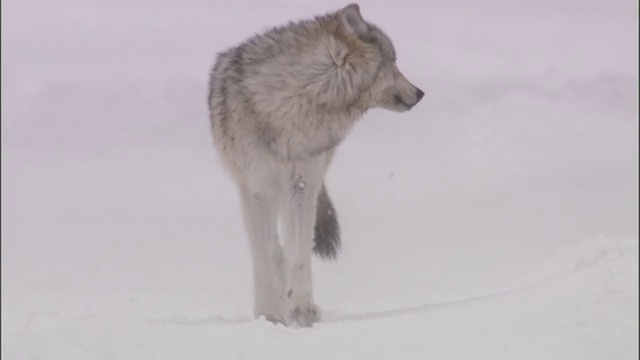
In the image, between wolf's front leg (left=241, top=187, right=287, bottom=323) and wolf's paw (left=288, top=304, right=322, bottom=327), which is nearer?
wolf's paw (left=288, top=304, right=322, bottom=327)

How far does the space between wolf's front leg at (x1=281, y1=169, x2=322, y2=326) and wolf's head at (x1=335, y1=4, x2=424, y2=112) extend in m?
0.50

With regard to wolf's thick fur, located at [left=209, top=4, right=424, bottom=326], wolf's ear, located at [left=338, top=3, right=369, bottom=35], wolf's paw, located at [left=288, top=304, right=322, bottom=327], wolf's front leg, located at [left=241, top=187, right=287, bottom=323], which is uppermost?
wolf's ear, located at [left=338, top=3, right=369, bottom=35]

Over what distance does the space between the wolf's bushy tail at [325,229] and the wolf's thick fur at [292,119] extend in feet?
1.11

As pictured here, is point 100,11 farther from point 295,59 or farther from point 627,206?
point 627,206

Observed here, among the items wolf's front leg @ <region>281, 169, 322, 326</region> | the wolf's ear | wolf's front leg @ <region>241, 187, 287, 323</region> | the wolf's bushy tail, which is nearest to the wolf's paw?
wolf's front leg @ <region>281, 169, 322, 326</region>

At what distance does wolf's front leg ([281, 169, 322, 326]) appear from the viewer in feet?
13.4

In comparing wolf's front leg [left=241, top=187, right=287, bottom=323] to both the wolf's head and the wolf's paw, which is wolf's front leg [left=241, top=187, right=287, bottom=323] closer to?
the wolf's paw

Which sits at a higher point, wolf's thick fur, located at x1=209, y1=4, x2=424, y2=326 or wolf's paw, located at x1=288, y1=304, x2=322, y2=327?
wolf's thick fur, located at x1=209, y1=4, x2=424, y2=326

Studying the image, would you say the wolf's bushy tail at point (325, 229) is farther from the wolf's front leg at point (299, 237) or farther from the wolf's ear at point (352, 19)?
the wolf's ear at point (352, 19)

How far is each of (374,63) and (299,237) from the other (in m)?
0.85

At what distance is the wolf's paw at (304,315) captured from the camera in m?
4.01

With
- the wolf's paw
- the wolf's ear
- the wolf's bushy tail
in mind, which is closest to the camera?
the wolf's paw

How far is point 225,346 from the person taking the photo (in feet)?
10.4

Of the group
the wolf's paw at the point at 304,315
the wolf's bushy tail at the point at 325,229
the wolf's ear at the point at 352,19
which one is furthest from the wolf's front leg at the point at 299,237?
the wolf's ear at the point at 352,19
